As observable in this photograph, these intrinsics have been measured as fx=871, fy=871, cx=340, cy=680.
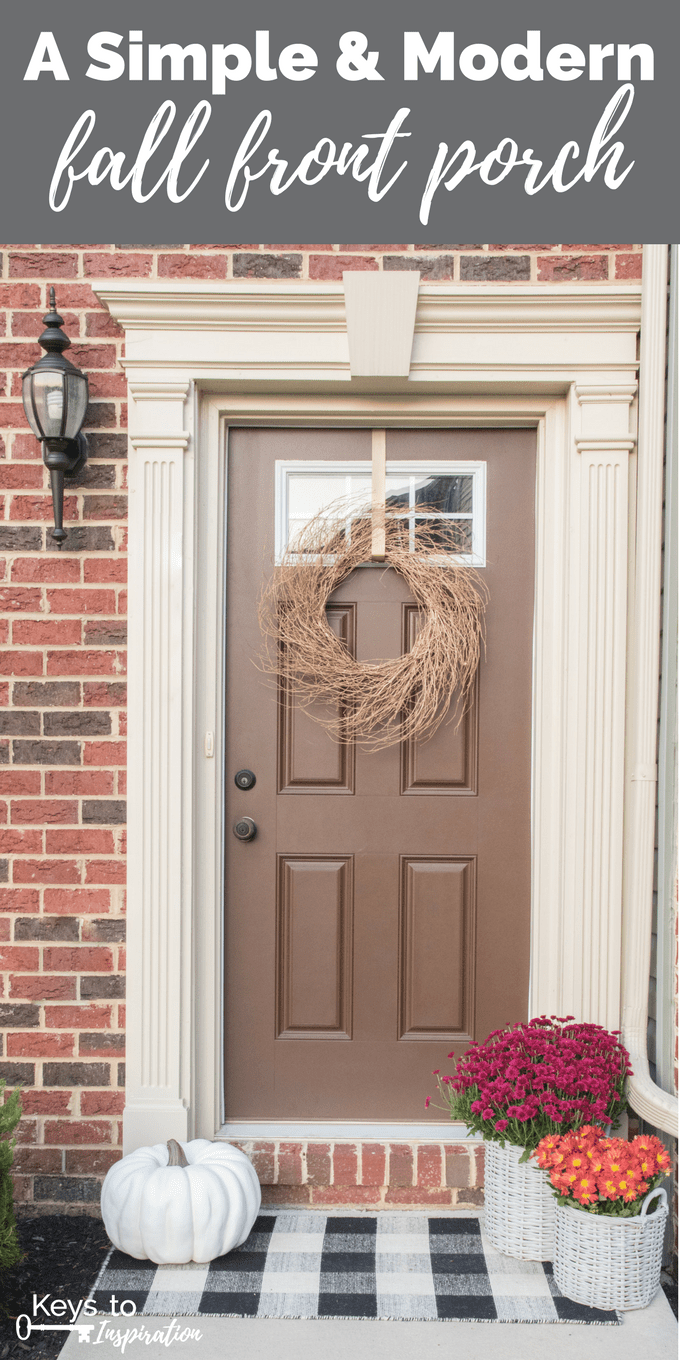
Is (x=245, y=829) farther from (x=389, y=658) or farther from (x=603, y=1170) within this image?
(x=603, y=1170)

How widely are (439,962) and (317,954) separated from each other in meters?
0.37

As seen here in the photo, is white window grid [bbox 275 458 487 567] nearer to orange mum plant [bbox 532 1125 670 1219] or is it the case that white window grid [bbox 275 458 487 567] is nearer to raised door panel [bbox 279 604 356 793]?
raised door panel [bbox 279 604 356 793]

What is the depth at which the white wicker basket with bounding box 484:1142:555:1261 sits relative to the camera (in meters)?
2.18

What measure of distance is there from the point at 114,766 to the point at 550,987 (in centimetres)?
142

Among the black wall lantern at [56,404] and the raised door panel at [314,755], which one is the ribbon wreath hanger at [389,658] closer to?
the raised door panel at [314,755]

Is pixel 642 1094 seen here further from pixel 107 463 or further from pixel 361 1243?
pixel 107 463

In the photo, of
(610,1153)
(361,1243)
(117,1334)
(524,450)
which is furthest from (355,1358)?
(524,450)

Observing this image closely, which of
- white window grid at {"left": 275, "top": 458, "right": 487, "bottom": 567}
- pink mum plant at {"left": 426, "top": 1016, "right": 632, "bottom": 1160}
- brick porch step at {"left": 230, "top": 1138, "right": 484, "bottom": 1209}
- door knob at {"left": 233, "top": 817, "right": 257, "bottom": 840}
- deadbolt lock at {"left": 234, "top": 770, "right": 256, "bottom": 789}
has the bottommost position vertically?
brick porch step at {"left": 230, "top": 1138, "right": 484, "bottom": 1209}

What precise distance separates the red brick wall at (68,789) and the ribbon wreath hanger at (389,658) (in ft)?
1.64

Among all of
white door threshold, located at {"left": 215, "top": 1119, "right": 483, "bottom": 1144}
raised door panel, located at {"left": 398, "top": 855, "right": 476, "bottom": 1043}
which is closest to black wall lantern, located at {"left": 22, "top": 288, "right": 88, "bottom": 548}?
raised door panel, located at {"left": 398, "top": 855, "right": 476, "bottom": 1043}

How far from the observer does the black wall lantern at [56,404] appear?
236 centimetres

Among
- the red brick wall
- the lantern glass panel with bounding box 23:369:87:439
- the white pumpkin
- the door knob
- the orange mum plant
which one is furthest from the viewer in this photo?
the door knob

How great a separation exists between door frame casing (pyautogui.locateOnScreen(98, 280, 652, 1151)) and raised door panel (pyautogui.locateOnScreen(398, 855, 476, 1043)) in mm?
261

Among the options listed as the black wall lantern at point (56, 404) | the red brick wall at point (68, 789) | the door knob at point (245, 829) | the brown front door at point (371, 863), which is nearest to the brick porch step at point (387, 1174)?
the red brick wall at point (68, 789)
